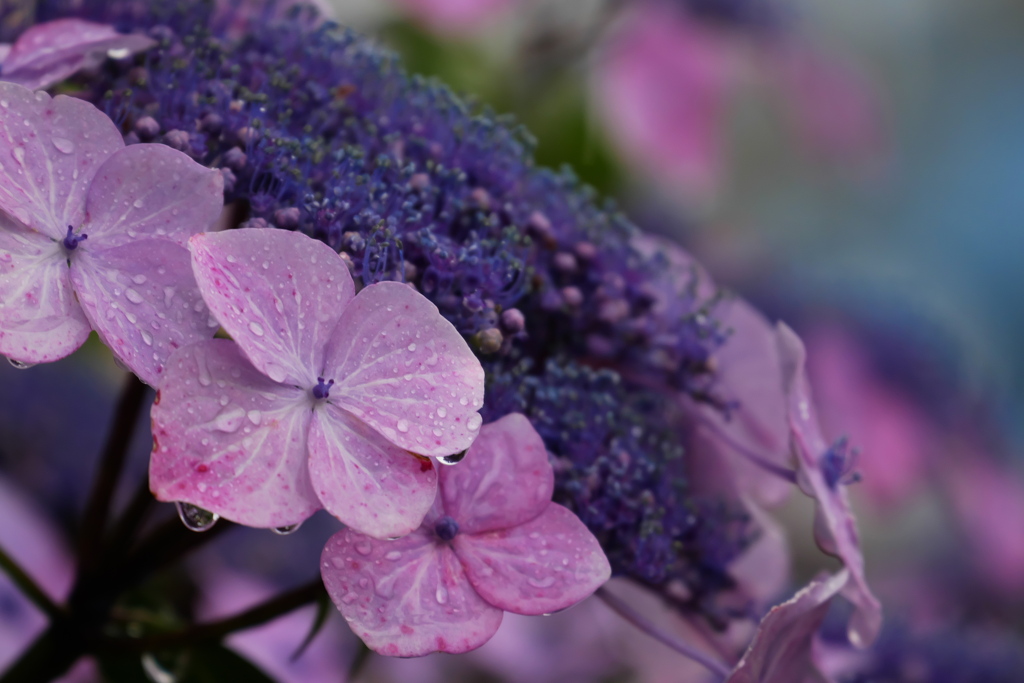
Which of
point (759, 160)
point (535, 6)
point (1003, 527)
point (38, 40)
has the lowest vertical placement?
point (759, 160)

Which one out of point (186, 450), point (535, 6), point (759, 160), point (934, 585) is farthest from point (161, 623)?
point (759, 160)

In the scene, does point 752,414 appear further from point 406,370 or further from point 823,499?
point 406,370

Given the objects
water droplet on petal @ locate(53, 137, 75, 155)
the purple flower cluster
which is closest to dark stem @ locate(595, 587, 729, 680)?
the purple flower cluster

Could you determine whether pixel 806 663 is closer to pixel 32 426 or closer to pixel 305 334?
pixel 305 334

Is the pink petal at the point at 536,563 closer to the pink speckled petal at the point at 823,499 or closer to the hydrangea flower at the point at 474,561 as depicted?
the hydrangea flower at the point at 474,561

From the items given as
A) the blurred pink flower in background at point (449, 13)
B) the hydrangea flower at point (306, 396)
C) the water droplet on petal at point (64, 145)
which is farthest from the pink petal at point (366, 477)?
the blurred pink flower in background at point (449, 13)

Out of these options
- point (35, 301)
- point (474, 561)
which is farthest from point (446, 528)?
point (35, 301)
